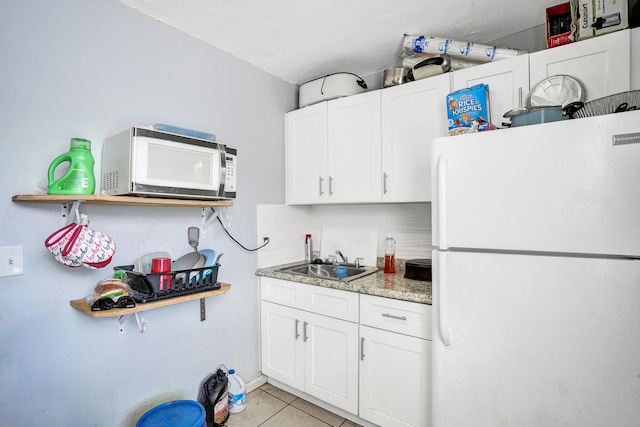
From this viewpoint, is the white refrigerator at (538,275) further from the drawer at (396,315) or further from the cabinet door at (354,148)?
the cabinet door at (354,148)

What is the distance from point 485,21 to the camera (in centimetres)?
169

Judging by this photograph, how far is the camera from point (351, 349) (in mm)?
1749

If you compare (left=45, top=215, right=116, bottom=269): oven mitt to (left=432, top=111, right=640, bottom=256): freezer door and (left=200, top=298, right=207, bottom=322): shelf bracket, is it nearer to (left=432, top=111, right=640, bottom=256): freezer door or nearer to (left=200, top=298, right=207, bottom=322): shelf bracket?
(left=200, top=298, right=207, bottom=322): shelf bracket

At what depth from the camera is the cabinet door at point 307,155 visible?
2.23m

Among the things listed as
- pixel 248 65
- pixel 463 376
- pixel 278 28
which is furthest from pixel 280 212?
pixel 463 376

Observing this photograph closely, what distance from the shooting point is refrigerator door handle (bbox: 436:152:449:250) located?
1260mm

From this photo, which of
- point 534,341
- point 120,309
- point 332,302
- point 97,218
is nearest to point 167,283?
point 120,309

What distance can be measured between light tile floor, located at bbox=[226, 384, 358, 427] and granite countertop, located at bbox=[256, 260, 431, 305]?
0.82 metres

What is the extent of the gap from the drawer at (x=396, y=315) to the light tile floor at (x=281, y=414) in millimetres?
702

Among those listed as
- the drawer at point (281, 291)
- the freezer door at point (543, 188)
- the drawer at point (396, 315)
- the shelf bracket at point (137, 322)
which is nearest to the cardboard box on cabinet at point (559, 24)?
the freezer door at point (543, 188)

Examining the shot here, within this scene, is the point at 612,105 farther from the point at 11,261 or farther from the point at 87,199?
the point at 11,261

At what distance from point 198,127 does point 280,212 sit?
876mm

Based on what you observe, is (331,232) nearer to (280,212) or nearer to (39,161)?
(280,212)

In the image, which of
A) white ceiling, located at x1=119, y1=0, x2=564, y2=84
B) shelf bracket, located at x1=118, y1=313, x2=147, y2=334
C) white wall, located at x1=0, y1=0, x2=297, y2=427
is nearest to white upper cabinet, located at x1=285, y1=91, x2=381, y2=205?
white ceiling, located at x1=119, y1=0, x2=564, y2=84
